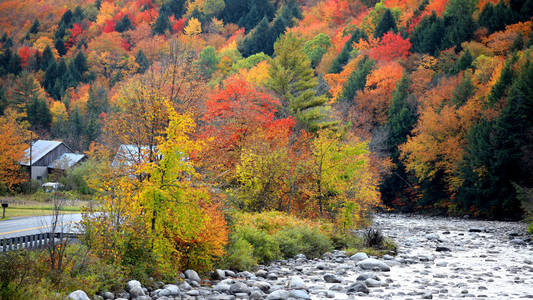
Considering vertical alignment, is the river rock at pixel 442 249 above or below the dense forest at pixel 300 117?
below

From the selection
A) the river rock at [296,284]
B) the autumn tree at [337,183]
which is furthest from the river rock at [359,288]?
the autumn tree at [337,183]

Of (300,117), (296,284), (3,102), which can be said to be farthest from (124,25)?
(296,284)

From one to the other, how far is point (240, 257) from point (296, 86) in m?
30.2

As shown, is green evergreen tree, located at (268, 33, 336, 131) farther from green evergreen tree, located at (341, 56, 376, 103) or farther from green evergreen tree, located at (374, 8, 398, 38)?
green evergreen tree, located at (374, 8, 398, 38)

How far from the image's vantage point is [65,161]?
5384cm

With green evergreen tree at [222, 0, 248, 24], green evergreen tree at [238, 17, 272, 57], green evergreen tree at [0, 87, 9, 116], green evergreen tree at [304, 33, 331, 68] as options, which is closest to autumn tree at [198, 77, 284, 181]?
green evergreen tree at [304, 33, 331, 68]

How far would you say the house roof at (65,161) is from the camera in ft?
175

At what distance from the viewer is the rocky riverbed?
11117 millimetres

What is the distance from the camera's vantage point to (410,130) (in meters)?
50.2

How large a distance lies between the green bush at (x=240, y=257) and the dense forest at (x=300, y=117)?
1274 mm

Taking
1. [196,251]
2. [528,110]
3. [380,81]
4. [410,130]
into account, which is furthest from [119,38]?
[196,251]

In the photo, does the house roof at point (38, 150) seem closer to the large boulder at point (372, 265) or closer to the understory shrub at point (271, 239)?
the understory shrub at point (271, 239)

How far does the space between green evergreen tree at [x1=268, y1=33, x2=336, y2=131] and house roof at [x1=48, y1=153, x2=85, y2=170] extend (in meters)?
27.3

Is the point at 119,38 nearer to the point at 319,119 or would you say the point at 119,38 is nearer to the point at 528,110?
the point at 319,119
